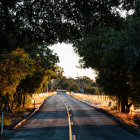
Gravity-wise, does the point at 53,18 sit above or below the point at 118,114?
above

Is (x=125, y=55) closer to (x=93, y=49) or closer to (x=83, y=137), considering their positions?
(x=83, y=137)

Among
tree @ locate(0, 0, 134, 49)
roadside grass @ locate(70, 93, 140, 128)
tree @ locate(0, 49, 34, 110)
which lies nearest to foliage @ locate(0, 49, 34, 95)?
tree @ locate(0, 49, 34, 110)

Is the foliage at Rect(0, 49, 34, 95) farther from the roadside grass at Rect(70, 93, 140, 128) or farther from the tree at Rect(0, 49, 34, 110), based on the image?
the roadside grass at Rect(70, 93, 140, 128)

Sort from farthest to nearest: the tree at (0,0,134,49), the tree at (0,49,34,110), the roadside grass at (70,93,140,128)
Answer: the roadside grass at (70,93,140,128) < the tree at (0,49,34,110) < the tree at (0,0,134,49)

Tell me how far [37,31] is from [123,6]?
4.82m

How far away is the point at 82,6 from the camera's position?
10.7 meters

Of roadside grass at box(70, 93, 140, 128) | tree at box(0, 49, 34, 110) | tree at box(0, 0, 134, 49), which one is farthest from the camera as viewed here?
roadside grass at box(70, 93, 140, 128)

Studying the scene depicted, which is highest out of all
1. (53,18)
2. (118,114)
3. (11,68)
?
(53,18)

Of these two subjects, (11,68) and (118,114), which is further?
(118,114)

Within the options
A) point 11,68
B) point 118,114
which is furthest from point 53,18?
point 118,114

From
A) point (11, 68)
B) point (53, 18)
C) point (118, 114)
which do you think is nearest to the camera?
point (53, 18)

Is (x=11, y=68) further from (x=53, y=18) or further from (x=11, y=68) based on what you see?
(x=53, y=18)

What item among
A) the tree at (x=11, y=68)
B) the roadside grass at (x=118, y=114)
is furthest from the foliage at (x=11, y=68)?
the roadside grass at (x=118, y=114)

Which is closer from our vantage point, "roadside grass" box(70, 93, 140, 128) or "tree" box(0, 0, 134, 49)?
"tree" box(0, 0, 134, 49)
